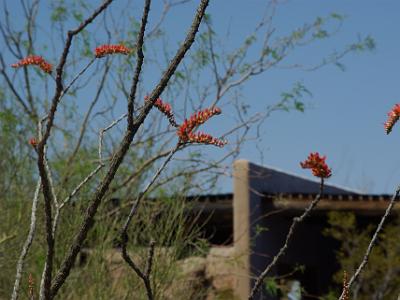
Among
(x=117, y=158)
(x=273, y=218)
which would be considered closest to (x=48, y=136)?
(x=117, y=158)

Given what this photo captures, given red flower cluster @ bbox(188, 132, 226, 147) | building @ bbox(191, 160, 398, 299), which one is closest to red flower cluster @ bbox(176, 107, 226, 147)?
red flower cluster @ bbox(188, 132, 226, 147)

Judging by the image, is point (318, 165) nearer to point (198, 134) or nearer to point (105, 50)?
point (198, 134)

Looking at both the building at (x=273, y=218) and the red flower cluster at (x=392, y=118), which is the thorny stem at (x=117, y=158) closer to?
the red flower cluster at (x=392, y=118)

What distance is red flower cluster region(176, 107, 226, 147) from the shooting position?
236 centimetres

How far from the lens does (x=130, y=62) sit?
30.5 feet

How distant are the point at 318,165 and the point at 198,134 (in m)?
0.54

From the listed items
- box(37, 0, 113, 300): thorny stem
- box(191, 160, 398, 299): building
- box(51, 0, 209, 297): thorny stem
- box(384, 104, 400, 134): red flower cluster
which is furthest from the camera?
box(191, 160, 398, 299): building

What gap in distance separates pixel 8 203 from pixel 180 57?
19.5ft

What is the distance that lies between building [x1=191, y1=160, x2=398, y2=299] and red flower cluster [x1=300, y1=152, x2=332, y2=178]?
23.6ft

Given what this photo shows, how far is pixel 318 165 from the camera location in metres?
2.07

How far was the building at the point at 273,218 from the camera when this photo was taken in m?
10.2

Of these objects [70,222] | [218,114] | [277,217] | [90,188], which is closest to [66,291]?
[70,222]

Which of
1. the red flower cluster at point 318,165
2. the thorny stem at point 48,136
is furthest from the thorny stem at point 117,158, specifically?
the red flower cluster at point 318,165

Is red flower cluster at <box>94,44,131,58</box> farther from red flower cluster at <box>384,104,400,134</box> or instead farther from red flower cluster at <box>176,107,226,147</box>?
red flower cluster at <box>384,104,400,134</box>
